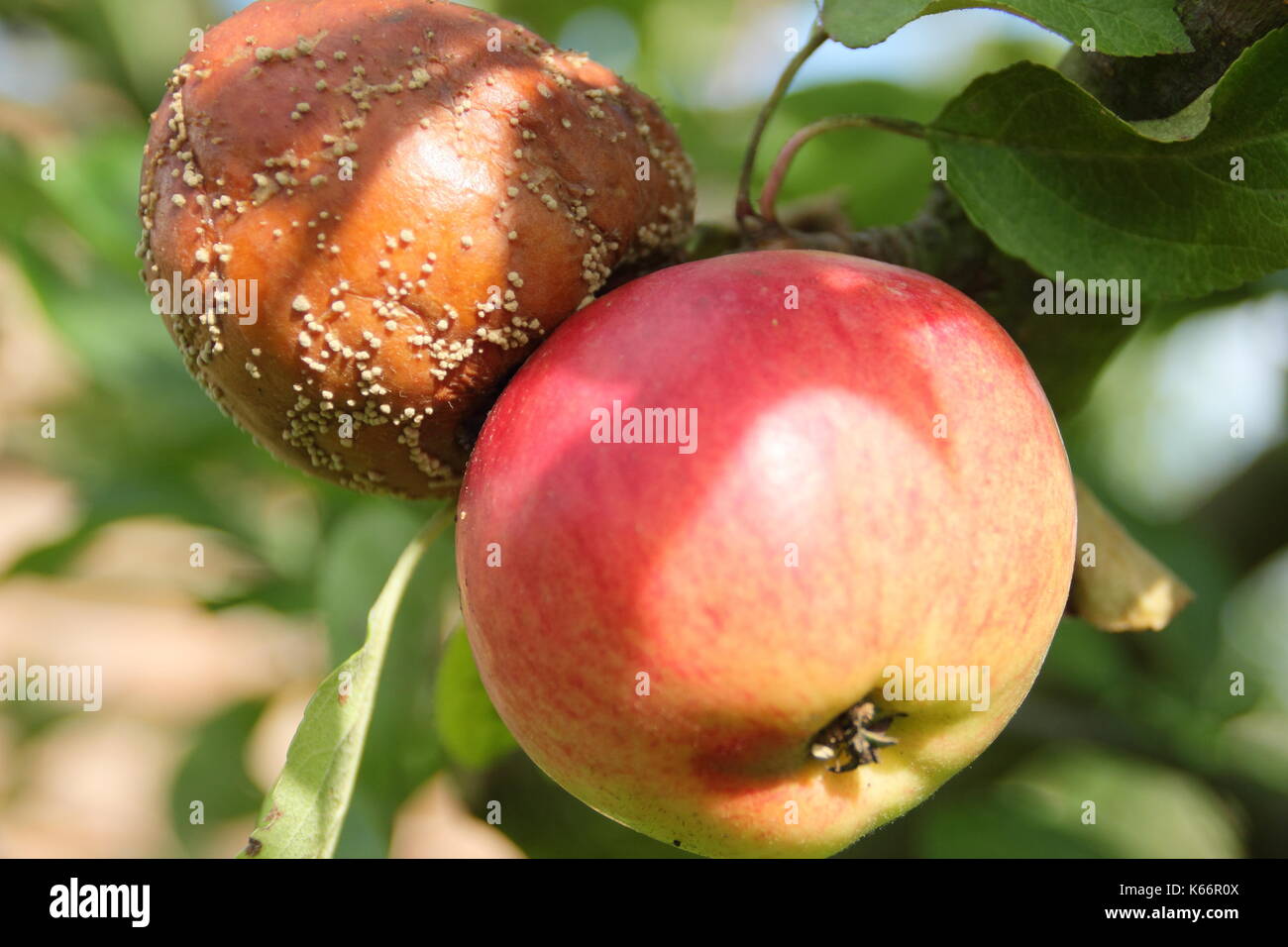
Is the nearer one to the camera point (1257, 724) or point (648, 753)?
point (648, 753)

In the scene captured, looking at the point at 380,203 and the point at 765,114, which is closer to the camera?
the point at 380,203

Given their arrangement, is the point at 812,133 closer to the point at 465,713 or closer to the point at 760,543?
the point at 760,543

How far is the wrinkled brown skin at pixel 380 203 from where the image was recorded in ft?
3.28

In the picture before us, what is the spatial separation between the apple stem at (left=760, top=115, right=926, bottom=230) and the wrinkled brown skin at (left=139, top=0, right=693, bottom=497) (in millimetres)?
169

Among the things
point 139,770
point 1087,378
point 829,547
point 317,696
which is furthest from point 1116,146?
point 139,770

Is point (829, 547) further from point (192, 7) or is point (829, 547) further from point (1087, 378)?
point (192, 7)

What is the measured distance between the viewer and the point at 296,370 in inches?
41.0

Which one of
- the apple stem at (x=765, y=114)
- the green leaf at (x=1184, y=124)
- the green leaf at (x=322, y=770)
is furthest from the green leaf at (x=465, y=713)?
the green leaf at (x=1184, y=124)

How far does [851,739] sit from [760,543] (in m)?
0.21

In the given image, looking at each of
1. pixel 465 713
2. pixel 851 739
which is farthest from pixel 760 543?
pixel 465 713

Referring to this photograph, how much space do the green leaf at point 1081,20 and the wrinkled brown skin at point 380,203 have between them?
25cm

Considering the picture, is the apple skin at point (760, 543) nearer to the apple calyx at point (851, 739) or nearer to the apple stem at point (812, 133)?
the apple calyx at point (851, 739)

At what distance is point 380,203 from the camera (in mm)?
993
